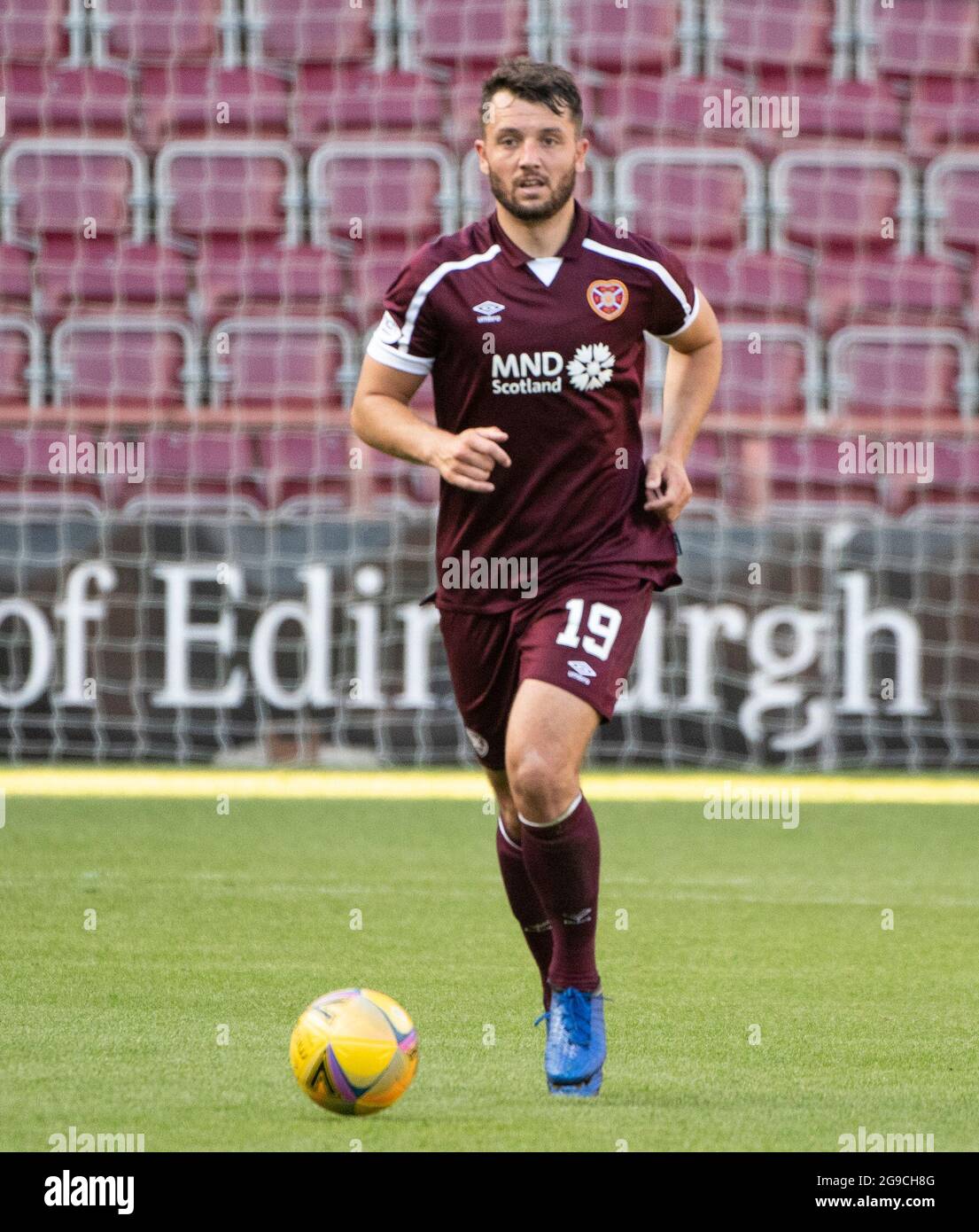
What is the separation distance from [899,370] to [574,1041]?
8916 mm

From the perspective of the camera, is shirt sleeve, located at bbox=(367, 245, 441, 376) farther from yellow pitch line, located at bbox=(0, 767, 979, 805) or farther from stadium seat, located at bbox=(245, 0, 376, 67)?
stadium seat, located at bbox=(245, 0, 376, 67)

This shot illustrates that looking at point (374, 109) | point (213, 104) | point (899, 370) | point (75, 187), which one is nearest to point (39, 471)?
point (75, 187)

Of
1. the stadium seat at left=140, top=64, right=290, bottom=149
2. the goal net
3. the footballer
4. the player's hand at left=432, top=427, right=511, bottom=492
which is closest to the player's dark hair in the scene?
the footballer

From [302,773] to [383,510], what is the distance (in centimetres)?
Answer: 136

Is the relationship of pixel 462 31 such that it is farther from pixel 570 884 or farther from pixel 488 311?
pixel 570 884

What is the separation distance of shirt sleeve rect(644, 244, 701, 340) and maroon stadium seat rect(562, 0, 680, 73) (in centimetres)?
917

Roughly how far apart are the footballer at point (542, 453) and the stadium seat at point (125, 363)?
8049 millimetres

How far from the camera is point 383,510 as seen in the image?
34.7 feet

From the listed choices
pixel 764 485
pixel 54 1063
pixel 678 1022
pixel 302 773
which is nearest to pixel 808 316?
pixel 764 485

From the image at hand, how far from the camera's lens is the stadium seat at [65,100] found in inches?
511

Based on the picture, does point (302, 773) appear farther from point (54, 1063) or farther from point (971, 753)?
point (54, 1063)

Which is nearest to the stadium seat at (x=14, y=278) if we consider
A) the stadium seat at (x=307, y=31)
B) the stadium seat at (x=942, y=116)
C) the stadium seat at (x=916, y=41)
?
the stadium seat at (x=307, y=31)

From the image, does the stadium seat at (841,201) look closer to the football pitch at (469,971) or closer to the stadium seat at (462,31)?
the stadium seat at (462,31)

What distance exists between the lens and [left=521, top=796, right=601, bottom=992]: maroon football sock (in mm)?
4102
